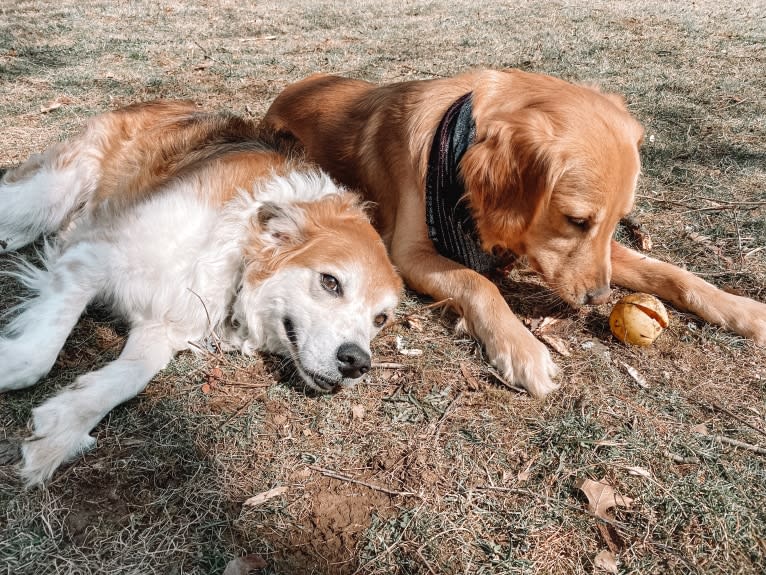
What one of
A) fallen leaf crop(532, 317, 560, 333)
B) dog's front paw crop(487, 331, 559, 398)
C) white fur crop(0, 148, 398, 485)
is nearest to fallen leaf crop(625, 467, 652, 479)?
dog's front paw crop(487, 331, 559, 398)

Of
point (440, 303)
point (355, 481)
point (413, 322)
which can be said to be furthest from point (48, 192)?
point (355, 481)

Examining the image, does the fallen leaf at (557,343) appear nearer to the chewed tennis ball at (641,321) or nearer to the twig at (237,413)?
the chewed tennis ball at (641,321)

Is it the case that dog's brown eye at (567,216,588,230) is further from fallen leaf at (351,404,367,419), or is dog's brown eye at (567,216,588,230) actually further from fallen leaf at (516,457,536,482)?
fallen leaf at (351,404,367,419)

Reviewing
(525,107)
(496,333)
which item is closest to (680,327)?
(496,333)

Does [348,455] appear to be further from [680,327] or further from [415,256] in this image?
[680,327]

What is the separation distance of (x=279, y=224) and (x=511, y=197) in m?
1.20

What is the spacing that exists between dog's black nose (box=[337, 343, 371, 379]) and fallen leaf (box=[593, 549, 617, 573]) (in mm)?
1167

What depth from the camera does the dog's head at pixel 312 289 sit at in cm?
270

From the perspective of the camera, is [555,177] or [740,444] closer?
[740,444]

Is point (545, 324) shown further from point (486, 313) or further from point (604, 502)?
point (604, 502)

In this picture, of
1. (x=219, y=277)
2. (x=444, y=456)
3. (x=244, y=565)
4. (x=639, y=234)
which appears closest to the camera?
(x=244, y=565)

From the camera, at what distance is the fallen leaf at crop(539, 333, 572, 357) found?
304cm

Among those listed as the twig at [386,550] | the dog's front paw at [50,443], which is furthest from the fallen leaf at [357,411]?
the dog's front paw at [50,443]

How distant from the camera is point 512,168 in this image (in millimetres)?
2977
